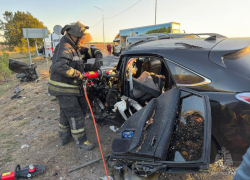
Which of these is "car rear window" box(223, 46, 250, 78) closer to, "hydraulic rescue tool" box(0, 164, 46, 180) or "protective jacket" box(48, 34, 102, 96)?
"protective jacket" box(48, 34, 102, 96)

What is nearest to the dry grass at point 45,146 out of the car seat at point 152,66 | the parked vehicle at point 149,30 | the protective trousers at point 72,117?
the protective trousers at point 72,117

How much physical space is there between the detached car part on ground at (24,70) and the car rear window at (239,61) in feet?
26.0

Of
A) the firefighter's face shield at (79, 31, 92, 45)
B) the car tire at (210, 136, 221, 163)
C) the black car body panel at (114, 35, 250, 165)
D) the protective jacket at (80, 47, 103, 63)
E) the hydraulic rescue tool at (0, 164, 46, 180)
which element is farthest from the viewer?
the protective jacket at (80, 47, 103, 63)

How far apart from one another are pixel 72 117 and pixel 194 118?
1.93 m

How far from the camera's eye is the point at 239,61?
173cm

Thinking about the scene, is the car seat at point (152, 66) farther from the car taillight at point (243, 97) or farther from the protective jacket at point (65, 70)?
the car taillight at point (243, 97)

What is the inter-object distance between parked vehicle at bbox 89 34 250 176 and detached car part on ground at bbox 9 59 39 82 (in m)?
7.24

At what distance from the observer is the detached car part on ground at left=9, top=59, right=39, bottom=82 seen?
7.36m

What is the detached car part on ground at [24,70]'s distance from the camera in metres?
7.36

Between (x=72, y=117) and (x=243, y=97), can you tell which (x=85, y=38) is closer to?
(x=72, y=117)

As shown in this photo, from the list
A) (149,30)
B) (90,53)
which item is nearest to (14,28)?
(149,30)

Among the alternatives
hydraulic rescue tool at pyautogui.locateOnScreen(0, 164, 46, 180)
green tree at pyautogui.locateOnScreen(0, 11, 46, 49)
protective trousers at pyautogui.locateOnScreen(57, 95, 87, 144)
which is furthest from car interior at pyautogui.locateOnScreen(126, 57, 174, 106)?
green tree at pyautogui.locateOnScreen(0, 11, 46, 49)

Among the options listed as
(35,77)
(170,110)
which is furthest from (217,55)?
(35,77)

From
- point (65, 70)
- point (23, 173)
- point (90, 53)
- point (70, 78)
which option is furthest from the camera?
point (90, 53)
